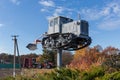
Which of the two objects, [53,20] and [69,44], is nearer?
[69,44]

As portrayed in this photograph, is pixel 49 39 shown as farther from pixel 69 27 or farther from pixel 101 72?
pixel 101 72

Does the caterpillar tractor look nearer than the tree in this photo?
Yes

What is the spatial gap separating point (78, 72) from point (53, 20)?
18.2 metres

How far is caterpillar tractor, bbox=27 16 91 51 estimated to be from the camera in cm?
2349

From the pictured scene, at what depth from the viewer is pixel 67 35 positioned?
2391cm

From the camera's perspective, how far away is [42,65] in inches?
2248

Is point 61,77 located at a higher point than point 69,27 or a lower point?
lower

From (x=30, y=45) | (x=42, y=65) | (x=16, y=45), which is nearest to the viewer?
(x=30, y=45)

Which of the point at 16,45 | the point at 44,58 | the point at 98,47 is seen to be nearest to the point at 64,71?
the point at 16,45

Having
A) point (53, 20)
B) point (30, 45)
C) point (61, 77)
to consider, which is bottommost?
point (61, 77)

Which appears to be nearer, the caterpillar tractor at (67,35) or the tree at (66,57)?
the caterpillar tractor at (67,35)

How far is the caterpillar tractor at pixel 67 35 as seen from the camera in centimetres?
2349

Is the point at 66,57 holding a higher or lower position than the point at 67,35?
higher

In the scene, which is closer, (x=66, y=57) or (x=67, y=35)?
(x=67, y=35)
